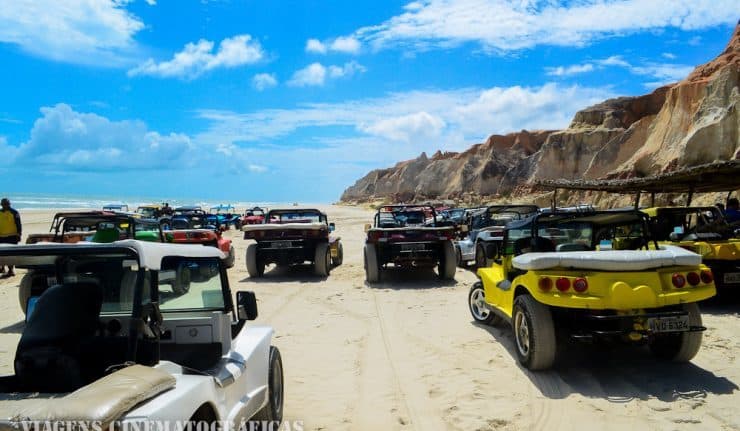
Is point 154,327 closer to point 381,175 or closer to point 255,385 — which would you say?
point 255,385

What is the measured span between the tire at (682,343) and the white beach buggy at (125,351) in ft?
13.4

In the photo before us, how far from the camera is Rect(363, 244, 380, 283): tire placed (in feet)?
39.2

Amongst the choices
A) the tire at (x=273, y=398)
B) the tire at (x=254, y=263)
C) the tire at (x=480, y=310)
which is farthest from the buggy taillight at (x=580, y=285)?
the tire at (x=254, y=263)

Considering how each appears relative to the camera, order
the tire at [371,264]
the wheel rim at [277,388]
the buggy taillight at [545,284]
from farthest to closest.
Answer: the tire at [371,264], the buggy taillight at [545,284], the wheel rim at [277,388]

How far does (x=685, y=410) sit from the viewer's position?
177 inches

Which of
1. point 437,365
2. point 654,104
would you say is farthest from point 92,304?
point 654,104

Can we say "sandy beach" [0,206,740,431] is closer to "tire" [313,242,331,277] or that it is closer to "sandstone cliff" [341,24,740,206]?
"tire" [313,242,331,277]

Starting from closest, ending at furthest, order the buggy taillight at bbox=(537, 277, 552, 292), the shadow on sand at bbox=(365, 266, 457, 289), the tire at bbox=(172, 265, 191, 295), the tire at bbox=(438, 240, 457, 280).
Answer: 1. the buggy taillight at bbox=(537, 277, 552, 292)
2. the tire at bbox=(172, 265, 191, 295)
3. the shadow on sand at bbox=(365, 266, 457, 289)
4. the tire at bbox=(438, 240, 457, 280)

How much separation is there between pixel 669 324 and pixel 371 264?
292 inches

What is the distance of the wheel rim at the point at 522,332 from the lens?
553 centimetres

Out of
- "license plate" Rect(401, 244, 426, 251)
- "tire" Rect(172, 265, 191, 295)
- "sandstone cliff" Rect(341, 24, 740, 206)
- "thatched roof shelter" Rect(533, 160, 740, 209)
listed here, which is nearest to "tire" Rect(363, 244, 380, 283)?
"license plate" Rect(401, 244, 426, 251)

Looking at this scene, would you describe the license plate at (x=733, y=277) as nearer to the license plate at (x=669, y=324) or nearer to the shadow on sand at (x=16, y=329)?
the license plate at (x=669, y=324)

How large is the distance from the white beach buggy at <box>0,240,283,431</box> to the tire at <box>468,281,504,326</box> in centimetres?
435

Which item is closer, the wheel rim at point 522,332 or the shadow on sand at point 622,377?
the shadow on sand at point 622,377
